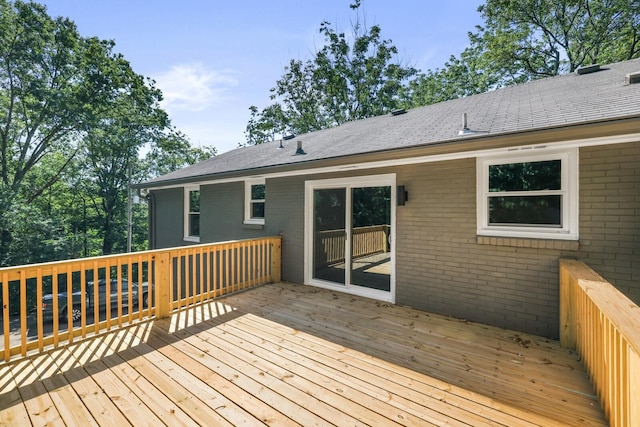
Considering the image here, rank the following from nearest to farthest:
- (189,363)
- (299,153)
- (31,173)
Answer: (189,363) → (299,153) → (31,173)

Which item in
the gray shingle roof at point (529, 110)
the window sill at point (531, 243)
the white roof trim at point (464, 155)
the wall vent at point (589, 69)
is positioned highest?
the wall vent at point (589, 69)

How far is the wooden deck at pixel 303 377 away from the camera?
6.93ft

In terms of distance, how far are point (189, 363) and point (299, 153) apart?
460 cm

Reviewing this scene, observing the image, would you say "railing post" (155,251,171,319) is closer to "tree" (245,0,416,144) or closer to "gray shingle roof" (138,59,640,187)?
"gray shingle roof" (138,59,640,187)

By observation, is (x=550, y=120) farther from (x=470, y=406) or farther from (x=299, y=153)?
(x=299, y=153)

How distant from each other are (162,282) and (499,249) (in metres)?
4.57

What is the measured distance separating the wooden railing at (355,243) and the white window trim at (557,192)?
1.86m

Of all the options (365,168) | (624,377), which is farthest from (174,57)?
(624,377)

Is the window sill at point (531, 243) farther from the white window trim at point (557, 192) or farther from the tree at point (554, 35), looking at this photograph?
the tree at point (554, 35)

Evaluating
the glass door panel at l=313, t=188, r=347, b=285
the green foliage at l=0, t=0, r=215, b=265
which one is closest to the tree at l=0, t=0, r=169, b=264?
the green foliage at l=0, t=0, r=215, b=265

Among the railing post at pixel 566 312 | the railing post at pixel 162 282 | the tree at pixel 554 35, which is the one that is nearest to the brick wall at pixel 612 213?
the railing post at pixel 566 312

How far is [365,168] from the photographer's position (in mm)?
5016

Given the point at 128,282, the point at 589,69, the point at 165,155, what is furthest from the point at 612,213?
the point at 165,155

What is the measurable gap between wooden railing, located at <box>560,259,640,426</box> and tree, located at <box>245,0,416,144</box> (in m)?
17.6
